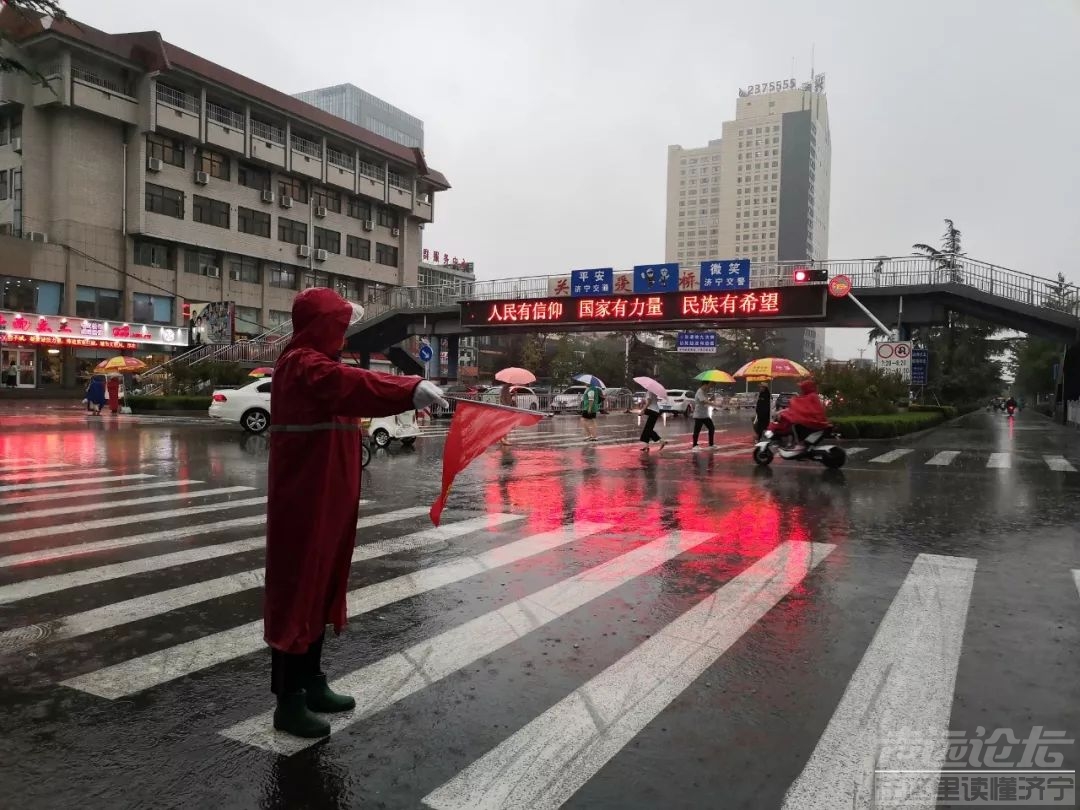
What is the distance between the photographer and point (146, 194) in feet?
141

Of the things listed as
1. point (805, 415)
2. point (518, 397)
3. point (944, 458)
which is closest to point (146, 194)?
point (518, 397)

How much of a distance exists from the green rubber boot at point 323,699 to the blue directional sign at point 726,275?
26645 millimetres

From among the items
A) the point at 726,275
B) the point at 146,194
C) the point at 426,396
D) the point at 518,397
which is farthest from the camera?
the point at 146,194

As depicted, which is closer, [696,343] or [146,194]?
[146,194]

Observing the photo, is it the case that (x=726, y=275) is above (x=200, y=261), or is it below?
below

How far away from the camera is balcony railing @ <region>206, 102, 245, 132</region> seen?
45.8m

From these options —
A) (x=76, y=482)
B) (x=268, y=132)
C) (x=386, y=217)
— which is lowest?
(x=76, y=482)

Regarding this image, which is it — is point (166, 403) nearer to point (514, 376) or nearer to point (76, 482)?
point (514, 376)

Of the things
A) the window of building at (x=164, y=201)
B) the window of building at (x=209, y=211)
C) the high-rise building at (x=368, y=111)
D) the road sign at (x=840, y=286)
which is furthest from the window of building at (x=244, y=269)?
the high-rise building at (x=368, y=111)

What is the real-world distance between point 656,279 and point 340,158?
109 feet

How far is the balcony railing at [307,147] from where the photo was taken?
51.3 meters

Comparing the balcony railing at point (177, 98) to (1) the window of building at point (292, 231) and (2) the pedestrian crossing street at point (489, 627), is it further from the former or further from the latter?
(2) the pedestrian crossing street at point (489, 627)

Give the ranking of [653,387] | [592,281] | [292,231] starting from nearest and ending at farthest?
[653,387]
[592,281]
[292,231]

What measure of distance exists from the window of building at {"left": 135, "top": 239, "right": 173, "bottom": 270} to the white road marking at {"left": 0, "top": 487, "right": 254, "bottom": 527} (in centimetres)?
3946
